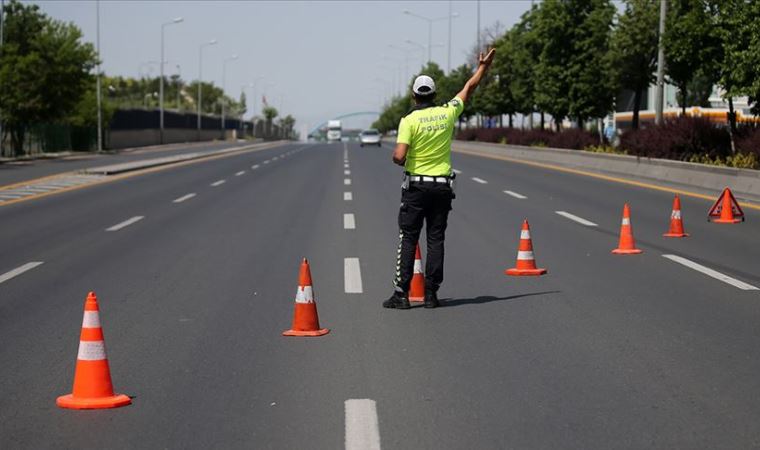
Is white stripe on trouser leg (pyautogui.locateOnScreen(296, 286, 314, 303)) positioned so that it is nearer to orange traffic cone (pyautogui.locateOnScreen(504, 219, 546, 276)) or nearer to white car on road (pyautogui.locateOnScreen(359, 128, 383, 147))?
orange traffic cone (pyautogui.locateOnScreen(504, 219, 546, 276))

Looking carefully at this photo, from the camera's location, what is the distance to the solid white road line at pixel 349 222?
17547mm

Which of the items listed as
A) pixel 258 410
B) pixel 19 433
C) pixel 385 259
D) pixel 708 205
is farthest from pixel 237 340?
pixel 708 205

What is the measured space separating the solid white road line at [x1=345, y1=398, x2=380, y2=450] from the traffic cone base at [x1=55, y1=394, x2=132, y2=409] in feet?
4.18

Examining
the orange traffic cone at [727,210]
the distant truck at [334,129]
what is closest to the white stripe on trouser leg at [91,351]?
the orange traffic cone at [727,210]

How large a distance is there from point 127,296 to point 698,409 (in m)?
5.95

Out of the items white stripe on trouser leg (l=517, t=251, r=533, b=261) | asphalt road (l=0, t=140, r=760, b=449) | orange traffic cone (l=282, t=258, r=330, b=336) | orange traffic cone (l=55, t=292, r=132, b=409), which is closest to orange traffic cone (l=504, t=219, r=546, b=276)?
white stripe on trouser leg (l=517, t=251, r=533, b=261)

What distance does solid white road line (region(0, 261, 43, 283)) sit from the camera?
38.9ft

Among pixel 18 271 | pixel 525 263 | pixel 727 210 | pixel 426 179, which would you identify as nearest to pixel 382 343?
pixel 426 179

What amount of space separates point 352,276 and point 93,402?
225 inches

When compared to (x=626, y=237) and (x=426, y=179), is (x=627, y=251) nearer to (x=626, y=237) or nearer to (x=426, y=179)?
(x=626, y=237)

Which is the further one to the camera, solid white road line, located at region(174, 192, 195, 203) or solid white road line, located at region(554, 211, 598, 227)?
solid white road line, located at region(174, 192, 195, 203)

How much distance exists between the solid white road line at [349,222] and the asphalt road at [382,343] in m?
0.33

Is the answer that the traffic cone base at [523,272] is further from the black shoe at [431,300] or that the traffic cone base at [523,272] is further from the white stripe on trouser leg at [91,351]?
the white stripe on trouser leg at [91,351]

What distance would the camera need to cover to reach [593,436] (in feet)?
18.7
